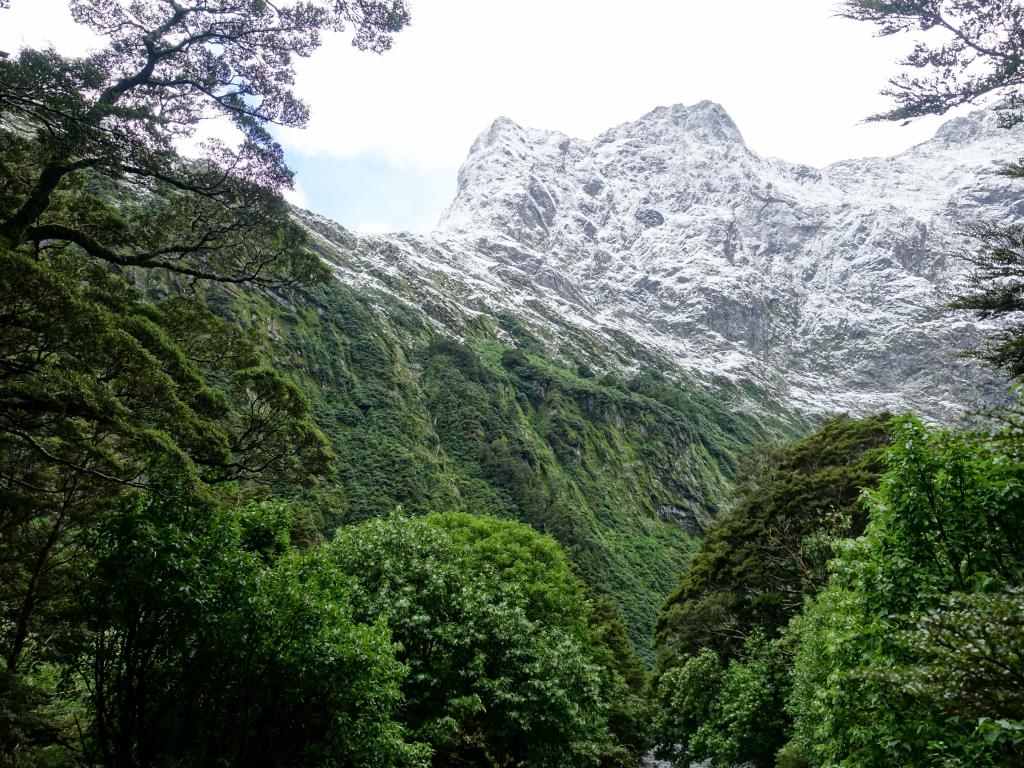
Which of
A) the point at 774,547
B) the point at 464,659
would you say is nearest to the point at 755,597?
the point at 774,547

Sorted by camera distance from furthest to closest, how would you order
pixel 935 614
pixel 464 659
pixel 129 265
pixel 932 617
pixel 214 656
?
pixel 464 659, pixel 129 265, pixel 214 656, pixel 932 617, pixel 935 614

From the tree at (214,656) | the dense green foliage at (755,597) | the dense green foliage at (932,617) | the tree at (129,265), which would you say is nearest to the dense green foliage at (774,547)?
the dense green foliage at (755,597)

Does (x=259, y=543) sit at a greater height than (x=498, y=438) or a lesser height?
lesser

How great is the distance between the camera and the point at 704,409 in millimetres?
191375

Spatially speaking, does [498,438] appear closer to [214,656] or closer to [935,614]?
[214,656]

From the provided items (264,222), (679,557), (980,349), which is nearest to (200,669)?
(264,222)

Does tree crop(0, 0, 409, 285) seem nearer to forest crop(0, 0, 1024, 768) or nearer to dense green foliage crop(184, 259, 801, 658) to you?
forest crop(0, 0, 1024, 768)

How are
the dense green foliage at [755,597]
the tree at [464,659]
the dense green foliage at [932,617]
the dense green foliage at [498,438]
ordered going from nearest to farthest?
the dense green foliage at [932,617] → the tree at [464,659] → the dense green foliage at [755,597] → the dense green foliage at [498,438]

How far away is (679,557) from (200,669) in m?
117

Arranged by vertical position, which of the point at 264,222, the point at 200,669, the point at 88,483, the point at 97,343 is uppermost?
the point at 264,222

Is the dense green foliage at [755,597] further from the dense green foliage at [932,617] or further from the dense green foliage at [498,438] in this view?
the dense green foliage at [498,438]

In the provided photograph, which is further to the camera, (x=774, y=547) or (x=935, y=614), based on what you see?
(x=774, y=547)

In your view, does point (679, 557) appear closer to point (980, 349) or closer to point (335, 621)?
point (980, 349)

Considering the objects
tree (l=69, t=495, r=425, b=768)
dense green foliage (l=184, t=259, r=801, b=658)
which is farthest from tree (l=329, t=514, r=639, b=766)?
dense green foliage (l=184, t=259, r=801, b=658)
